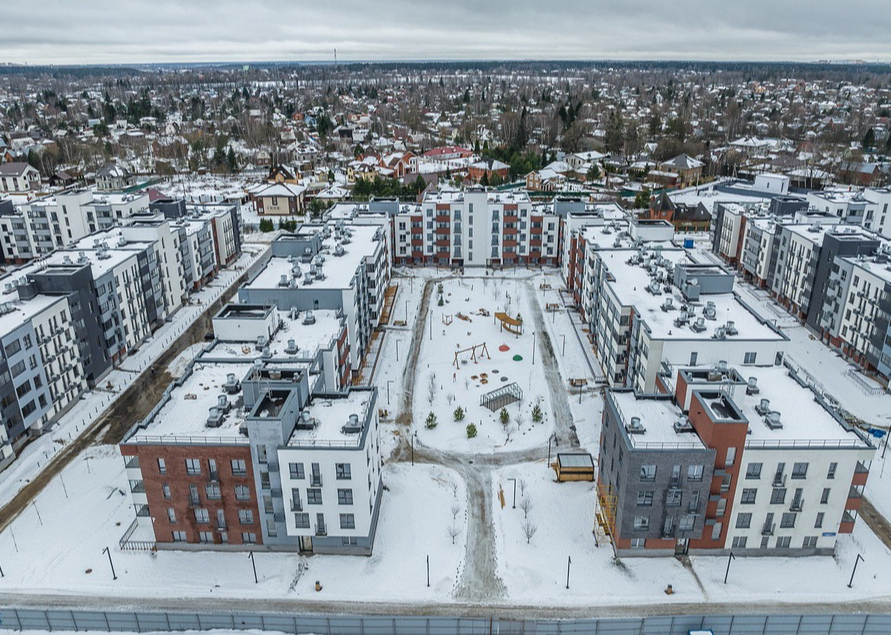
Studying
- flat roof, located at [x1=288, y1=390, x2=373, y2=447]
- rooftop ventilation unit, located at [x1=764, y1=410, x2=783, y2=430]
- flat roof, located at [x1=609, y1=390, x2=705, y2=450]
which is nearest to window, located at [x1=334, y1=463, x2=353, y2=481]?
flat roof, located at [x1=288, y1=390, x2=373, y2=447]

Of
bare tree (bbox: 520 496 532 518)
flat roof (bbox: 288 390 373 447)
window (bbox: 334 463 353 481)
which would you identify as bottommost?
bare tree (bbox: 520 496 532 518)

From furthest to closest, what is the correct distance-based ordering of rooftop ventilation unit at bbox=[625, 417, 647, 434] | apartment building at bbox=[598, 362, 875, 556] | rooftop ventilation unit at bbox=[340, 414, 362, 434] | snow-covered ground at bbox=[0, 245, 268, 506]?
snow-covered ground at bbox=[0, 245, 268, 506], rooftop ventilation unit at bbox=[625, 417, 647, 434], rooftop ventilation unit at bbox=[340, 414, 362, 434], apartment building at bbox=[598, 362, 875, 556]

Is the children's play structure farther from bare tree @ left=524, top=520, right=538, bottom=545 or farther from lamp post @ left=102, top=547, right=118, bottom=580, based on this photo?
lamp post @ left=102, top=547, right=118, bottom=580

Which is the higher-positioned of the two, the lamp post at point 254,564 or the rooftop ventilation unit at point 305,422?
the rooftop ventilation unit at point 305,422

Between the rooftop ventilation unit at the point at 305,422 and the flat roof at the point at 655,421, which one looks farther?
the rooftop ventilation unit at the point at 305,422

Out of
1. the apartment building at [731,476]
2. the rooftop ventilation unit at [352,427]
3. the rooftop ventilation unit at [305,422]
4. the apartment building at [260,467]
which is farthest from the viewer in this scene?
the rooftop ventilation unit at [305,422]

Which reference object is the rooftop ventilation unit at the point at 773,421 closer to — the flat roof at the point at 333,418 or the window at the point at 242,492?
the flat roof at the point at 333,418

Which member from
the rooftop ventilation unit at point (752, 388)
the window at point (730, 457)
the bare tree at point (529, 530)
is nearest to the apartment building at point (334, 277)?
the bare tree at point (529, 530)
